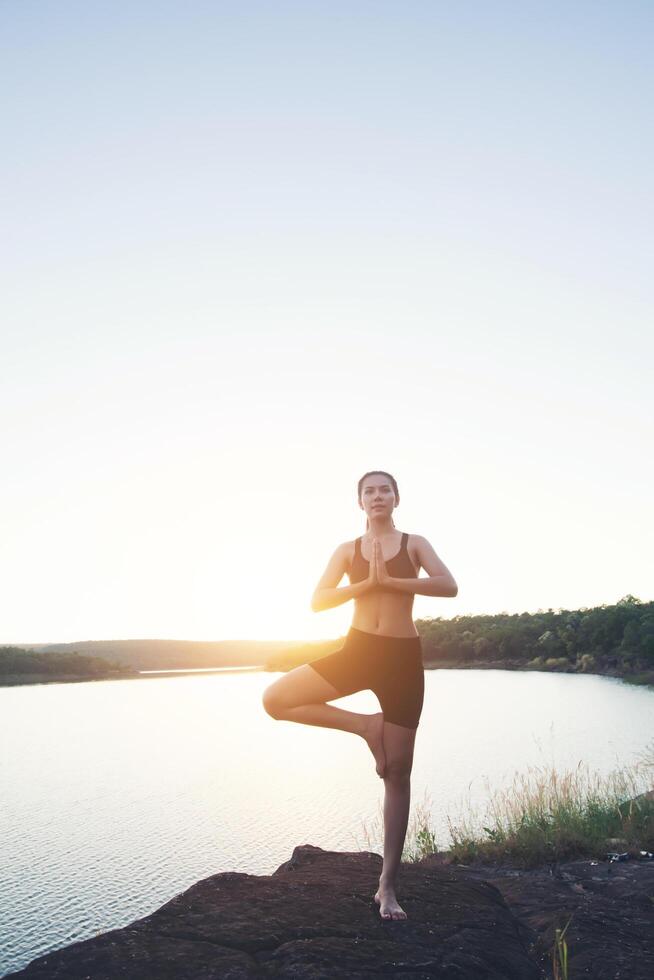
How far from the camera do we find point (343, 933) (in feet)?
13.3

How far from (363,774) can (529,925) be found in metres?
16.5

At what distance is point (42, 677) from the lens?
62062 millimetres

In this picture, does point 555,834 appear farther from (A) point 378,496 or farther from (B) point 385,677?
(A) point 378,496

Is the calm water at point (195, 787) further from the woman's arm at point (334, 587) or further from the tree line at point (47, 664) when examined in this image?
the tree line at point (47, 664)

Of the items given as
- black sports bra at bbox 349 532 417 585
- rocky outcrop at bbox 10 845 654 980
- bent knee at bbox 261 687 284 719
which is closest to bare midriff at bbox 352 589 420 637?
black sports bra at bbox 349 532 417 585

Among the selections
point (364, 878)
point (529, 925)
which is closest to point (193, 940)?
point (364, 878)

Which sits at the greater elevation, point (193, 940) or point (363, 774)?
point (193, 940)

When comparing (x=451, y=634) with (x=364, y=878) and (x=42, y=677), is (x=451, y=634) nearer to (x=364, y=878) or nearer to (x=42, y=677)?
(x=42, y=677)

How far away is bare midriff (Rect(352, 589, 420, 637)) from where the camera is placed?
454 cm

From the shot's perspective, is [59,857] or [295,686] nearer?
[295,686]

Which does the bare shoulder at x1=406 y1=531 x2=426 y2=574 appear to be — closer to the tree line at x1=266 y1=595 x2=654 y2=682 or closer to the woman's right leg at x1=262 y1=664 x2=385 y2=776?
the woman's right leg at x1=262 y1=664 x2=385 y2=776

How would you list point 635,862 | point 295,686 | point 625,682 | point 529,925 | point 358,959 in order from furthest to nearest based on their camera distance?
1. point 625,682
2. point 635,862
3. point 529,925
4. point 295,686
5. point 358,959

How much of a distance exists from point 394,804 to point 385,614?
45.7 inches

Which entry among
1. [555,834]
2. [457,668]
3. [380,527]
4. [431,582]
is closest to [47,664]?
[457,668]
